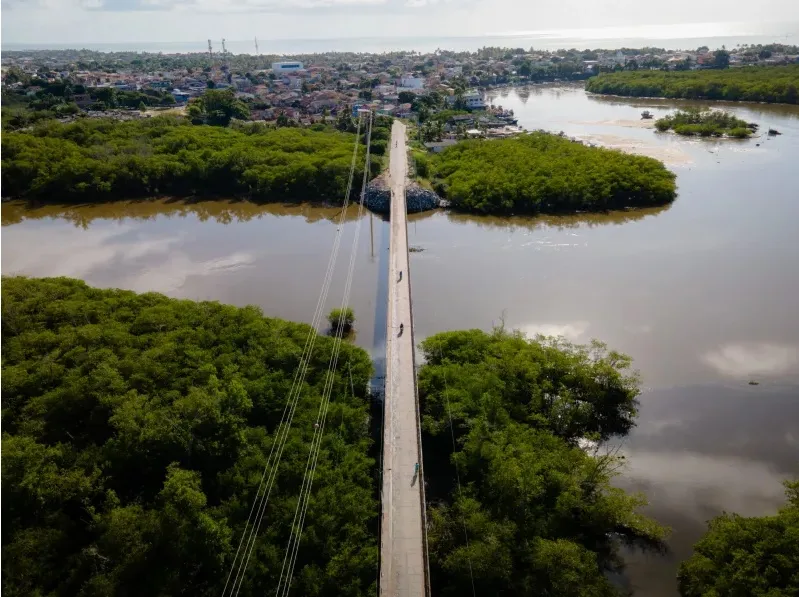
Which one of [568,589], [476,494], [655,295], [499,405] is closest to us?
[568,589]

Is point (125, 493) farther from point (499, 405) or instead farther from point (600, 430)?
point (600, 430)

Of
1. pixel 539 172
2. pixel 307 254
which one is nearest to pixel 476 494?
pixel 307 254

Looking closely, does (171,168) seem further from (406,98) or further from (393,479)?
(406,98)

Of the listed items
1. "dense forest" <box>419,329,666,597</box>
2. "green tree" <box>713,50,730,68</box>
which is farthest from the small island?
"green tree" <box>713,50,730,68</box>

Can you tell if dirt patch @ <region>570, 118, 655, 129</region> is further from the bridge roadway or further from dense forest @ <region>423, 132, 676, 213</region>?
the bridge roadway

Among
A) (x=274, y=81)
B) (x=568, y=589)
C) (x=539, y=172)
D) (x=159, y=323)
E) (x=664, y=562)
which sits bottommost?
(x=664, y=562)

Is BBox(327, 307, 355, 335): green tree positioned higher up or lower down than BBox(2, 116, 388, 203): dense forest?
lower down
